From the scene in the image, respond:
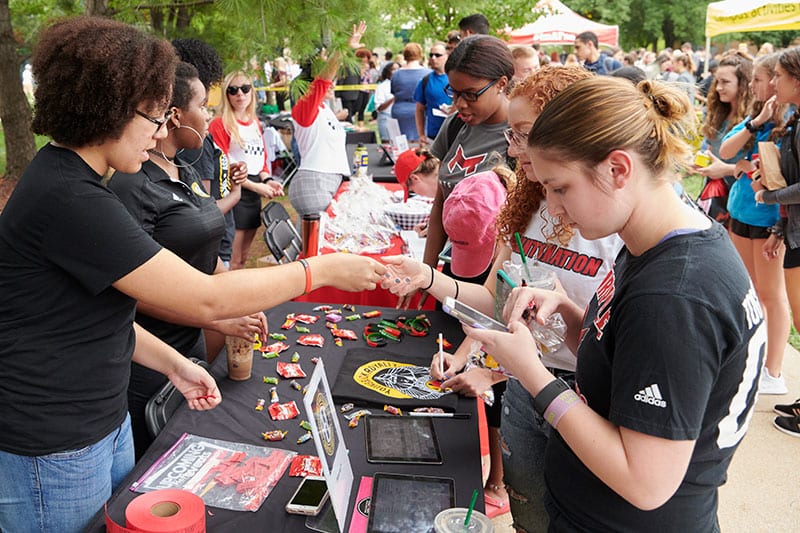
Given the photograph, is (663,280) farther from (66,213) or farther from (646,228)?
(66,213)

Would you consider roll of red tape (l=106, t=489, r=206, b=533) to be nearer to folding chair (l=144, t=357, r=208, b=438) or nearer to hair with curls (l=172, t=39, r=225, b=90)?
folding chair (l=144, t=357, r=208, b=438)

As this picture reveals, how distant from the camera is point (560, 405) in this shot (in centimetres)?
118

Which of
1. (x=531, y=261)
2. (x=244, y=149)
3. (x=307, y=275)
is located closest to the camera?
(x=307, y=275)

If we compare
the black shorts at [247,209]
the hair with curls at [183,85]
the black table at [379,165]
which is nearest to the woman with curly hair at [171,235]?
the hair with curls at [183,85]

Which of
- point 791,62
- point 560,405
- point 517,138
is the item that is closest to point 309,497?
point 560,405

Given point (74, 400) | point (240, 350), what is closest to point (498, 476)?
point (240, 350)

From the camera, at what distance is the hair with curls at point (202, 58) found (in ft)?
9.53

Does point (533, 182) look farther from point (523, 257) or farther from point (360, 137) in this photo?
point (360, 137)

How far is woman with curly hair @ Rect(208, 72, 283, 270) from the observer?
4566mm

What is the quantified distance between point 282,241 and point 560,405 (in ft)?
8.94

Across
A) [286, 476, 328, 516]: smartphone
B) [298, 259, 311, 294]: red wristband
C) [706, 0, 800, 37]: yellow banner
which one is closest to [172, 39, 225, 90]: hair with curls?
[298, 259, 311, 294]: red wristband

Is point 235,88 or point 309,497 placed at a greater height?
point 235,88

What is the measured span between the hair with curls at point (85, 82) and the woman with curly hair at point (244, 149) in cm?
301

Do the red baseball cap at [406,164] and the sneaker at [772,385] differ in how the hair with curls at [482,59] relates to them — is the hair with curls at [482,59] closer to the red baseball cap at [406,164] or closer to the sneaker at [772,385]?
the red baseball cap at [406,164]
